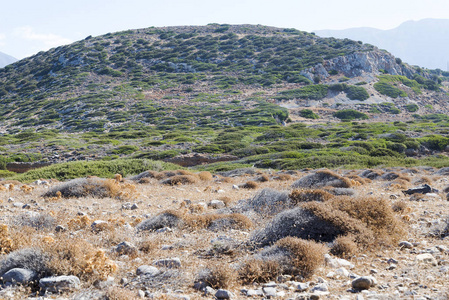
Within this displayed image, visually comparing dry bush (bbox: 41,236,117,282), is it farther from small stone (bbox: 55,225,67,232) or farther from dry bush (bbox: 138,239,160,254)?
small stone (bbox: 55,225,67,232)

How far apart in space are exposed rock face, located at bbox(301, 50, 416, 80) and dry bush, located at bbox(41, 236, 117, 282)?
86.6m

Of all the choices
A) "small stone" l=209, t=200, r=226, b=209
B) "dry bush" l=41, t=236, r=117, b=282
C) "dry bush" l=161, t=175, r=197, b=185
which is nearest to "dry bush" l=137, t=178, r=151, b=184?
"dry bush" l=161, t=175, r=197, b=185

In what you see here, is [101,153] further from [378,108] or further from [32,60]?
[32,60]

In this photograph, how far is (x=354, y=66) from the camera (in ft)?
300

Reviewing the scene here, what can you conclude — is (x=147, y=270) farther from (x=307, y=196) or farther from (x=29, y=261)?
(x=307, y=196)

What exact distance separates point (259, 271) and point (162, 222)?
323cm

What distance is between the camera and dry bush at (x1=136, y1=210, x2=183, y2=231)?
7582mm

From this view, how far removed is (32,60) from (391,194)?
5252 inches

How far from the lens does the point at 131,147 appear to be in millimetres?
38250

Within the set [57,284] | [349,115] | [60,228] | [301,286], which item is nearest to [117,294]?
[57,284]

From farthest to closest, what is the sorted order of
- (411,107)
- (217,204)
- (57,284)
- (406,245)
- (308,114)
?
(411,107) < (308,114) < (217,204) < (406,245) < (57,284)

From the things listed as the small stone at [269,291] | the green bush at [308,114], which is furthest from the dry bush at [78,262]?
the green bush at [308,114]

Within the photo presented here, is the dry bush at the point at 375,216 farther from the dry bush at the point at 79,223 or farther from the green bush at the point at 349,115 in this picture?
the green bush at the point at 349,115

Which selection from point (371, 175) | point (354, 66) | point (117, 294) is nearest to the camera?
point (117, 294)
